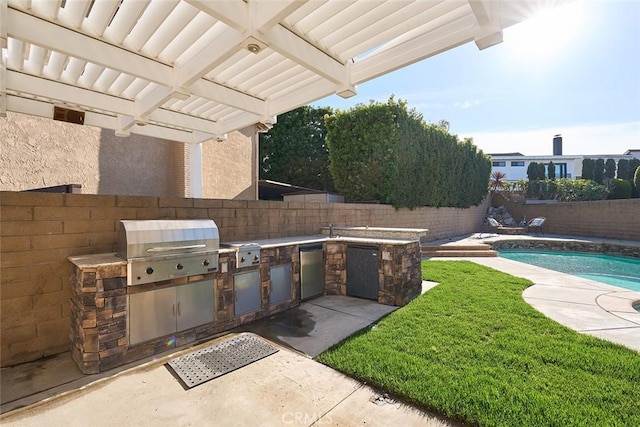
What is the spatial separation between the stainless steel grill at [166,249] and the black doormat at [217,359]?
1.03m

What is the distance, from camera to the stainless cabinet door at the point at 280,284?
508 cm

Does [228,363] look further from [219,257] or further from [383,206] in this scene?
[383,206]

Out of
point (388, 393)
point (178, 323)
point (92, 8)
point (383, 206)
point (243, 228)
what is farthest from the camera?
point (383, 206)

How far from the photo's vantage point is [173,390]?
2879mm

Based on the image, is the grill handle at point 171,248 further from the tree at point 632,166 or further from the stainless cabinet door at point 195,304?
the tree at point 632,166

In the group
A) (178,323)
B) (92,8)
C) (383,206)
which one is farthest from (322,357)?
(383,206)

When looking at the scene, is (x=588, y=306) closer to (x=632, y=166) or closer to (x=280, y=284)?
(x=280, y=284)

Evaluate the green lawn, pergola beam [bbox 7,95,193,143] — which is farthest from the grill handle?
pergola beam [bbox 7,95,193,143]

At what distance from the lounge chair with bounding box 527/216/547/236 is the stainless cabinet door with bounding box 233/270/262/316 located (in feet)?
64.8

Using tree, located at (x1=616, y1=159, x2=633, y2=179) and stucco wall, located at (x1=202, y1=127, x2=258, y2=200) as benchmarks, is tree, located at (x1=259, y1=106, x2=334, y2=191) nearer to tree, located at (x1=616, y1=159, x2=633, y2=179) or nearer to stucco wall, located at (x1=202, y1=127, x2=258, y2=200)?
stucco wall, located at (x1=202, y1=127, x2=258, y2=200)

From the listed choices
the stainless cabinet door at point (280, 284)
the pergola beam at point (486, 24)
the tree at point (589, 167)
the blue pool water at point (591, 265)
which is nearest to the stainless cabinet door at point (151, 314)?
the stainless cabinet door at point (280, 284)

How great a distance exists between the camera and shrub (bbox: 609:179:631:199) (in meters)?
19.9

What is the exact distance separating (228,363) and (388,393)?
1853mm

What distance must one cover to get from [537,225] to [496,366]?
61.9ft
